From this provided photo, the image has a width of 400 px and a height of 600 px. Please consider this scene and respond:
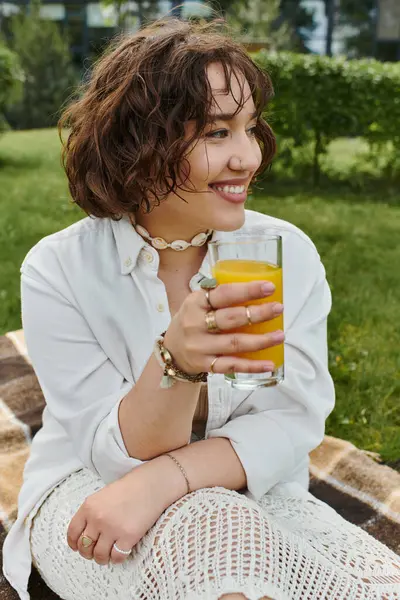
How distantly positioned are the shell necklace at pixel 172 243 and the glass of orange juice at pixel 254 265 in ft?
2.09

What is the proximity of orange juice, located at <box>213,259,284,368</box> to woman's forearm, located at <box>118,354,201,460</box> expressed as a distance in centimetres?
26

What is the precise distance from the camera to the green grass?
3951 millimetres

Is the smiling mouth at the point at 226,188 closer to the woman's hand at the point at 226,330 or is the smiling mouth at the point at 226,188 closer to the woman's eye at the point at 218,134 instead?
the woman's eye at the point at 218,134

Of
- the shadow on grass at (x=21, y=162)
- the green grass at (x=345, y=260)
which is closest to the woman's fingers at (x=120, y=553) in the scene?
the green grass at (x=345, y=260)

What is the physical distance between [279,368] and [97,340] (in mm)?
733

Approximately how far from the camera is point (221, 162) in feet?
6.81

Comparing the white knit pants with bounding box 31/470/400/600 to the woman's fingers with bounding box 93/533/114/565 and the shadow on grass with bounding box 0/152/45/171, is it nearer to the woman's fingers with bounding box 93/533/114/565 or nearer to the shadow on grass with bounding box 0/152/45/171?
the woman's fingers with bounding box 93/533/114/565

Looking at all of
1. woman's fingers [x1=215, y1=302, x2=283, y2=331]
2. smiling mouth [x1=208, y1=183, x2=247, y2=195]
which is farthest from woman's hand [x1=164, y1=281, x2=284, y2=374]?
smiling mouth [x1=208, y1=183, x2=247, y2=195]

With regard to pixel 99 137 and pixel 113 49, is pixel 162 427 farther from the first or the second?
pixel 113 49

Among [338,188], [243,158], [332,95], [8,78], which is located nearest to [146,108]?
[243,158]

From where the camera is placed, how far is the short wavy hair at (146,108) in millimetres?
2084

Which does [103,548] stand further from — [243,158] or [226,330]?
[243,158]

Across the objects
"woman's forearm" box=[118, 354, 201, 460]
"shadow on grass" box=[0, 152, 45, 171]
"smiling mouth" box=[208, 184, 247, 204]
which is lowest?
"shadow on grass" box=[0, 152, 45, 171]

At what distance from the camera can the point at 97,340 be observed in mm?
2301
